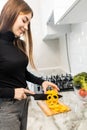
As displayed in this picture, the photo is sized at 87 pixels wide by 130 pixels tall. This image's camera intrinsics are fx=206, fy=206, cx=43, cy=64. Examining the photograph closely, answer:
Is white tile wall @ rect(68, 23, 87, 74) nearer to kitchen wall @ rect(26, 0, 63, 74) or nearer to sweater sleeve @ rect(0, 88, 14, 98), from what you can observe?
kitchen wall @ rect(26, 0, 63, 74)

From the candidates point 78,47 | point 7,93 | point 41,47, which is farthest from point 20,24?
point 41,47

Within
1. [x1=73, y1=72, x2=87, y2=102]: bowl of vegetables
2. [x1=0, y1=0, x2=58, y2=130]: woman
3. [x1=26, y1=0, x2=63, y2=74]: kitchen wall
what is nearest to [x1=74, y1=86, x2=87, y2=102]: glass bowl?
[x1=73, y1=72, x2=87, y2=102]: bowl of vegetables

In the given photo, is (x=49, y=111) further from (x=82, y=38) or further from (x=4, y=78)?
(x=82, y=38)

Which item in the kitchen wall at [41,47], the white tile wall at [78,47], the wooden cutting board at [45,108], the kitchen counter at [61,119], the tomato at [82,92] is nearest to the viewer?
the kitchen counter at [61,119]

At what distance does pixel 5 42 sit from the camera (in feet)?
3.87

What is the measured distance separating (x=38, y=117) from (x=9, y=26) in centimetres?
54

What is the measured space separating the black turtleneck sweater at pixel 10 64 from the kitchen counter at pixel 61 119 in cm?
17

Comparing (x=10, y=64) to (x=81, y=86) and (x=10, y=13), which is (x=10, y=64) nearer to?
(x=10, y=13)

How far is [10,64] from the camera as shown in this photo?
1123 mm

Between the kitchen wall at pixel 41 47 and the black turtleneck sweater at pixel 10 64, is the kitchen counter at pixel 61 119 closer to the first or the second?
the black turtleneck sweater at pixel 10 64

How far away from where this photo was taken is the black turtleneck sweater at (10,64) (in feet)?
3.67

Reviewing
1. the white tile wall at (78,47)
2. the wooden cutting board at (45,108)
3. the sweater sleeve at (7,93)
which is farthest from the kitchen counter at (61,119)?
the white tile wall at (78,47)

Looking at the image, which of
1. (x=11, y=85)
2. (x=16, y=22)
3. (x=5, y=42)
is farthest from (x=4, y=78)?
(x=16, y=22)

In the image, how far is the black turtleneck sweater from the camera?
44.1 inches
